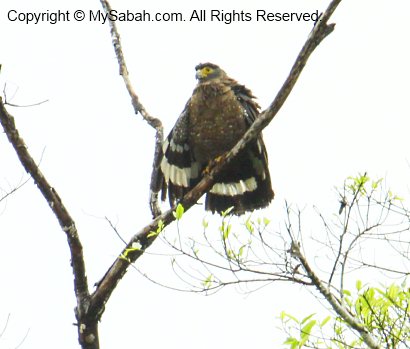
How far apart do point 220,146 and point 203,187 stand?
130cm

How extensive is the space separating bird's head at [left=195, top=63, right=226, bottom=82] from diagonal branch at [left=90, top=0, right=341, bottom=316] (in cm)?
187

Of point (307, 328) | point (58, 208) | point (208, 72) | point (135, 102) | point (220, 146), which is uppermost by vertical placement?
Result: point (208, 72)

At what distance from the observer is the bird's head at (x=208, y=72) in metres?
6.92

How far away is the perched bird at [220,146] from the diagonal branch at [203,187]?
3.71 feet

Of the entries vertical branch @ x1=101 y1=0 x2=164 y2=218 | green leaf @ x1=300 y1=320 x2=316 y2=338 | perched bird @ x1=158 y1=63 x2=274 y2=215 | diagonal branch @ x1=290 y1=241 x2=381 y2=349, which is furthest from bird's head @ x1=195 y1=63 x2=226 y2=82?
green leaf @ x1=300 y1=320 x2=316 y2=338

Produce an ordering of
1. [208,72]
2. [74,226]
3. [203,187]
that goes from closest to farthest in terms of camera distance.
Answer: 1. [74,226]
2. [203,187]
3. [208,72]

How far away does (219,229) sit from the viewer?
3.77m

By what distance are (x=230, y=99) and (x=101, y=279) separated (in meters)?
2.16

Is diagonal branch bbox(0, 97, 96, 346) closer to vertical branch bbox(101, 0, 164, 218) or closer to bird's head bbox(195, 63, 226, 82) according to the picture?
vertical branch bbox(101, 0, 164, 218)

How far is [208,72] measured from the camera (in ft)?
22.9

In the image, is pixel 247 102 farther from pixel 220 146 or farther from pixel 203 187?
pixel 203 187

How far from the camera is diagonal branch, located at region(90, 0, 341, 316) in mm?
4505

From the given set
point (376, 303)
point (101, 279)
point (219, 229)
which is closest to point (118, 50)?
point (101, 279)

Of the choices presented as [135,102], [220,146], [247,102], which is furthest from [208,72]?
[135,102]
